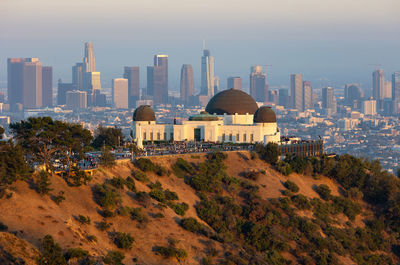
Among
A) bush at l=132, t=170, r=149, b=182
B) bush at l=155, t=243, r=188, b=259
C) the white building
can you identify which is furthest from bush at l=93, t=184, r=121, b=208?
the white building

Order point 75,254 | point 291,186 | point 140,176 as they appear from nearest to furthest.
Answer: point 75,254, point 140,176, point 291,186

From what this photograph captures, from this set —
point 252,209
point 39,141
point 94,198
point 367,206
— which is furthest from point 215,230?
point 367,206

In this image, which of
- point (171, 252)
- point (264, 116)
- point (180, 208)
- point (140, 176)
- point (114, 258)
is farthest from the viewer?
point (264, 116)

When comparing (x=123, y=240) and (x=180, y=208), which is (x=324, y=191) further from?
(x=123, y=240)

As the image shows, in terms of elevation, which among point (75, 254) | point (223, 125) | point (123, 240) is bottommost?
point (123, 240)

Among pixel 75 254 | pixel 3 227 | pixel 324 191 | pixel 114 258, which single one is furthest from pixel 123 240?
pixel 324 191

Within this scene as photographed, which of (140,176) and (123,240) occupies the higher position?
(140,176)

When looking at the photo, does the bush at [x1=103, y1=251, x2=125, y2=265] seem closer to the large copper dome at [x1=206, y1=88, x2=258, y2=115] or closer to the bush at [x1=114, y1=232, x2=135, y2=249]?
the bush at [x1=114, y1=232, x2=135, y2=249]

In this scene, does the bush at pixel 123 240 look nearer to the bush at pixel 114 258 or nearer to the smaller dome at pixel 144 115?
the bush at pixel 114 258

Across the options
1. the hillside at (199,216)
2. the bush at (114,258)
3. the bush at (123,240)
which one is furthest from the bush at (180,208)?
the bush at (114,258)
